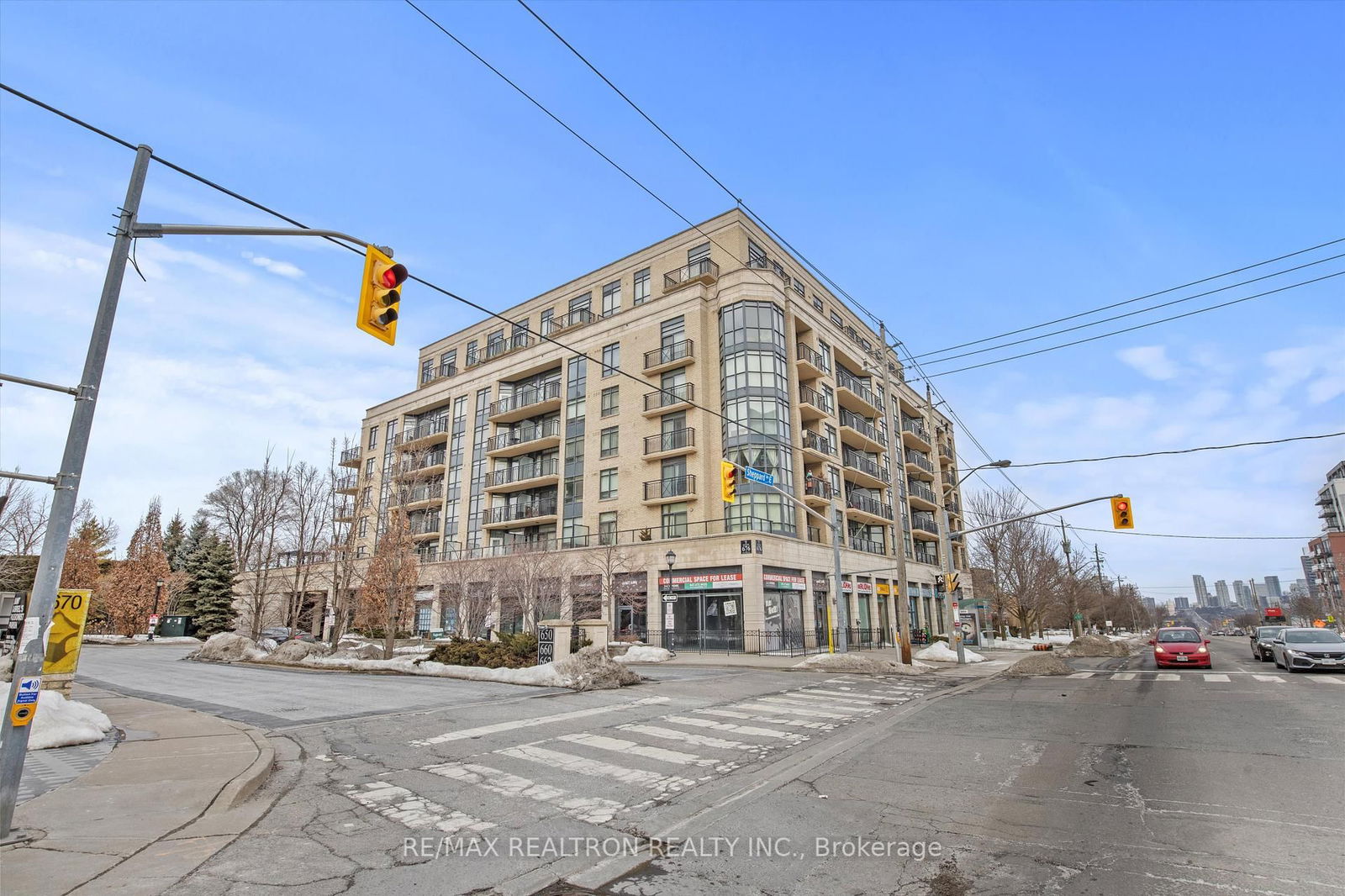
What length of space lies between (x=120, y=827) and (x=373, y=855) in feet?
7.49

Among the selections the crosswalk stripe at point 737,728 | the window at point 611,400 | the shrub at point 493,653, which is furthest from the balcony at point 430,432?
the crosswalk stripe at point 737,728

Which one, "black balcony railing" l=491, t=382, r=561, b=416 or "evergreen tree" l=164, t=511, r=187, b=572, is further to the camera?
"evergreen tree" l=164, t=511, r=187, b=572

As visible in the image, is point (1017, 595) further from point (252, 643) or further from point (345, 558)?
point (252, 643)

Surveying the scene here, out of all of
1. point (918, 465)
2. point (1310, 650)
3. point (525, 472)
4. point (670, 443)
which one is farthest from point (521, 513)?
point (1310, 650)

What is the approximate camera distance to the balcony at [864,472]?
42481 mm

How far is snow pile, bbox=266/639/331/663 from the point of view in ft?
78.8

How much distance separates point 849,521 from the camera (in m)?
42.8

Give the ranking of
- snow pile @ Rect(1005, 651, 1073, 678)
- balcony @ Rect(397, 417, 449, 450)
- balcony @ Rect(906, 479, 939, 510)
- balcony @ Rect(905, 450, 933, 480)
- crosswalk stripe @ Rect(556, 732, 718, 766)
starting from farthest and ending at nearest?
balcony @ Rect(905, 450, 933, 480)
balcony @ Rect(906, 479, 939, 510)
balcony @ Rect(397, 417, 449, 450)
snow pile @ Rect(1005, 651, 1073, 678)
crosswalk stripe @ Rect(556, 732, 718, 766)

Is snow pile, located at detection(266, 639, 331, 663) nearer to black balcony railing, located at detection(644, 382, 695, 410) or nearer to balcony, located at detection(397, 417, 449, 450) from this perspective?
black balcony railing, located at detection(644, 382, 695, 410)

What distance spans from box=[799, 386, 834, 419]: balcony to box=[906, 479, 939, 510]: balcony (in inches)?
643

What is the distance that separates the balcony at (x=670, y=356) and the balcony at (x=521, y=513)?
11.7 metres

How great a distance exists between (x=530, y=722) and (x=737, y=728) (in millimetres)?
3410

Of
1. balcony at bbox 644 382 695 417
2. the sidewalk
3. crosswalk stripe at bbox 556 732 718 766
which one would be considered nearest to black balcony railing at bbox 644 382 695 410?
balcony at bbox 644 382 695 417

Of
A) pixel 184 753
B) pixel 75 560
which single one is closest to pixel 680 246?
pixel 184 753
